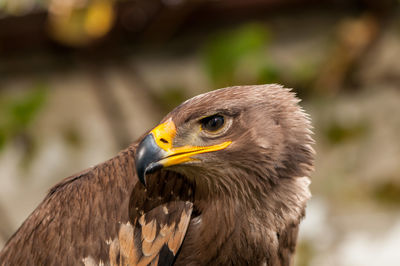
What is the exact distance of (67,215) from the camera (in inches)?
74.4

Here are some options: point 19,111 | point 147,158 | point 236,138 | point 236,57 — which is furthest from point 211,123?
point 19,111

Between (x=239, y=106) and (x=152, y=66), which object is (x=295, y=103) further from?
(x=152, y=66)

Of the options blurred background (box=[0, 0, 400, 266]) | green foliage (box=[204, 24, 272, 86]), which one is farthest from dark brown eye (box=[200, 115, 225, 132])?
blurred background (box=[0, 0, 400, 266])

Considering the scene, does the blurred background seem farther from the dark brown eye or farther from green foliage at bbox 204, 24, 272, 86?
the dark brown eye

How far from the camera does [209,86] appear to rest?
14.2 feet

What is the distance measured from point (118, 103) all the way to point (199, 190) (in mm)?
2849

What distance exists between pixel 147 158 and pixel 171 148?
0.09 meters

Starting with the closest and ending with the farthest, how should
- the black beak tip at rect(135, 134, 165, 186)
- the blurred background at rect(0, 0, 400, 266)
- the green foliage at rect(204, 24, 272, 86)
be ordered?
the black beak tip at rect(135, 134, 165, 186), the green foliage at rect(204, 24, 272, 86), the blurred background at rect(0, 0, 400, 266)

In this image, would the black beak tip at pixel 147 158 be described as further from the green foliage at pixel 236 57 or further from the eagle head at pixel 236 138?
the green foliage at pixel 236 57

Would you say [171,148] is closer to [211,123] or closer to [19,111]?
[211,123]

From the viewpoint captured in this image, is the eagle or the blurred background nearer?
the eagle

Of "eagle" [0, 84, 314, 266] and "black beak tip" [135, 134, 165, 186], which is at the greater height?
"black beak tip" [135, 134, 165, 186]

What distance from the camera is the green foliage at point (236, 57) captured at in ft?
12.8

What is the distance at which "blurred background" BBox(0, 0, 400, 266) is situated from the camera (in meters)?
4.29
